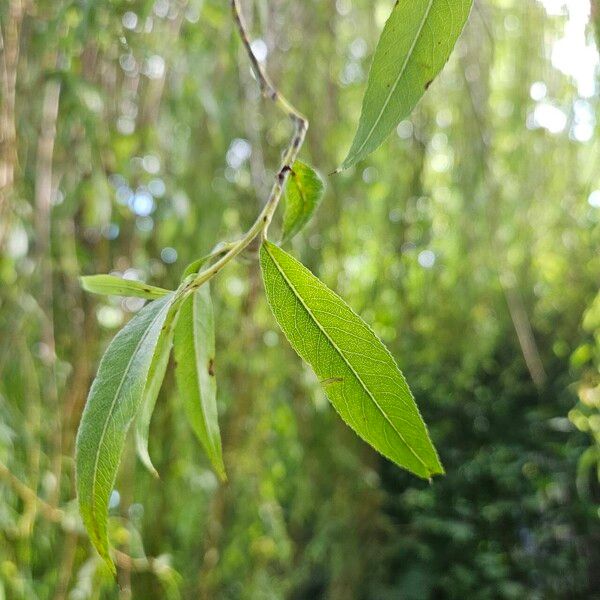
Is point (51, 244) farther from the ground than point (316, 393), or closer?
farther from the ground

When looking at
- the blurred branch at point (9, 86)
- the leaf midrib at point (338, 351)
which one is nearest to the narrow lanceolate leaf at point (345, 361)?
the leaf midrib at point (338, 351)

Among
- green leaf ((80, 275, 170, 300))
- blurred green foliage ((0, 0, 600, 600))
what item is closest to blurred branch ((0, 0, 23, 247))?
blurred green foliage ((0, 0, 600, 600))

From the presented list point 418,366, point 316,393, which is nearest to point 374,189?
point 316,393

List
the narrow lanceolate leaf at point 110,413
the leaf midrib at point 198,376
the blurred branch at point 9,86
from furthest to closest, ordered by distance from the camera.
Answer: the blurred branch at point 9,86 → the leaf midrib at point 198,376 → the narrow lanceolate leaf at point 110,413

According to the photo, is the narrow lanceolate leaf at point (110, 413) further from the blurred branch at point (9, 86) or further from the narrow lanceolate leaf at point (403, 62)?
the blurred branch at point (9, 86)

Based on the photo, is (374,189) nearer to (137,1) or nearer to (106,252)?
(106,252)
